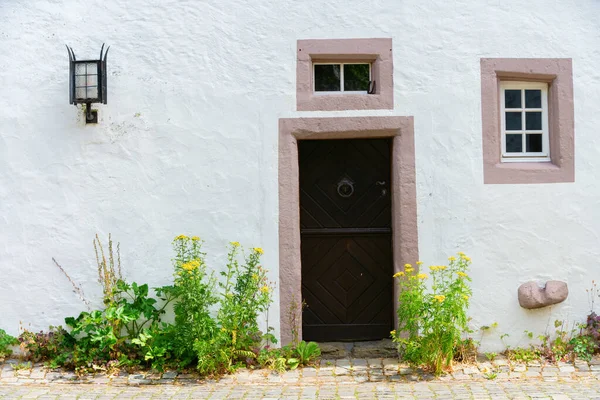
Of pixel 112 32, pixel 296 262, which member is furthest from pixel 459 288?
pixel 112 32

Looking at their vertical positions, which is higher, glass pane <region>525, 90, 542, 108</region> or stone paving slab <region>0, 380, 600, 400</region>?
glass pane <region>525, 90, 542, 108</region>

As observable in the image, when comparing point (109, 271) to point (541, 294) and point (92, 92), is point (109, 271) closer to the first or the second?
point (92, 92)

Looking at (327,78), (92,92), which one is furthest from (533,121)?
(92,92)

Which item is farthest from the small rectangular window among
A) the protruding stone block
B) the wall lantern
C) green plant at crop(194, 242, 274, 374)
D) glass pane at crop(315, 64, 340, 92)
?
the protruding stone block

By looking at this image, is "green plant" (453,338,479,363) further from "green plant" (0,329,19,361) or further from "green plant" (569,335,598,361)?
"green plant" (0,329,19,361)

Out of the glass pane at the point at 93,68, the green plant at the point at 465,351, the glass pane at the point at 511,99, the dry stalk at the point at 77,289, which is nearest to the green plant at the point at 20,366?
the dry stalk at the point at 77,289

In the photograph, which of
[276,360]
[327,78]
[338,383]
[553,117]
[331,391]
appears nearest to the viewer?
[331,391]

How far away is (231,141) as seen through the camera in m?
6.59

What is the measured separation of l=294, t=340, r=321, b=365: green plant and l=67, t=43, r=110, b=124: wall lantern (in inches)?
106

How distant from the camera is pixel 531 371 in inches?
241

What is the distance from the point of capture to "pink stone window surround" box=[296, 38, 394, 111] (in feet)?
21.7

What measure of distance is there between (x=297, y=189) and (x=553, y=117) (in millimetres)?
2374

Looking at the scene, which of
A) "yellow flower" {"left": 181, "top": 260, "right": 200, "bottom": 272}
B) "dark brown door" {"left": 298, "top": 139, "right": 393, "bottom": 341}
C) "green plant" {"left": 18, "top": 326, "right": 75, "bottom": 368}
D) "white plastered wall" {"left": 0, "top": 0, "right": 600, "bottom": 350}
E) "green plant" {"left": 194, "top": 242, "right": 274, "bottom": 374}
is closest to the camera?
"yellow flower" {"left": 181, "top": 260, "right": 200, "bottom": 272}

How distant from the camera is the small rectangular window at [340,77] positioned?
6.85 metres
